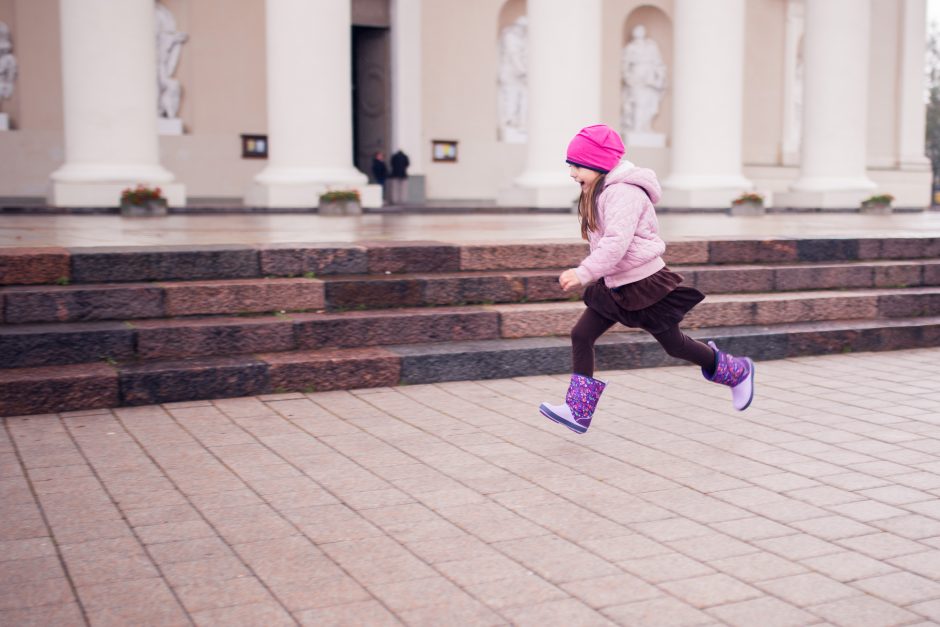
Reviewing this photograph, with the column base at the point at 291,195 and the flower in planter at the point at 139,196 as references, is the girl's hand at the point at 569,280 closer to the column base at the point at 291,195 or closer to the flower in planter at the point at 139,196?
the flower in planter at the point at 139,196

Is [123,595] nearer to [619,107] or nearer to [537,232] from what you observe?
[537,232]

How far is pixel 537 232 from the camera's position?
39.2 ft

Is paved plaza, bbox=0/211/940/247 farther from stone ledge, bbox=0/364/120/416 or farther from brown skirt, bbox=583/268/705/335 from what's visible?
brown skirt, bbox=583/268/705/335

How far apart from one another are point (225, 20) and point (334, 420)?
19462 millimetres

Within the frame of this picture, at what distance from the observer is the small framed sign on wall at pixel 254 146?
78.9 feet

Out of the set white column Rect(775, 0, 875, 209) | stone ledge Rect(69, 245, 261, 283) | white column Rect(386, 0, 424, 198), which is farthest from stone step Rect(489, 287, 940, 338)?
white column Rect(386, 0, 424, 198)

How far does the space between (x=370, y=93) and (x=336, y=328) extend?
19243mm

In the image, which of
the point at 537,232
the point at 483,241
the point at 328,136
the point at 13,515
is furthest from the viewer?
the point at 328,136

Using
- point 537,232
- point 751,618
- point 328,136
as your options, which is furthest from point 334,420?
point 328,136

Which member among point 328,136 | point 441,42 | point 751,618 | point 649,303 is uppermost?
point 441,42

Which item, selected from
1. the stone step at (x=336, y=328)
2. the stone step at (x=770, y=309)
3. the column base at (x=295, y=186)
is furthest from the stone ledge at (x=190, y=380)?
the column base at (x=295, y=186)

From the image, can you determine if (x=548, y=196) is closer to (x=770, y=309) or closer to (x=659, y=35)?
(x=659, y=35)

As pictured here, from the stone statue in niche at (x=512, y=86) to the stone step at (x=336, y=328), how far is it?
58.4ft

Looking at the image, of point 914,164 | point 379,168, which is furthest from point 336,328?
point 914,164
